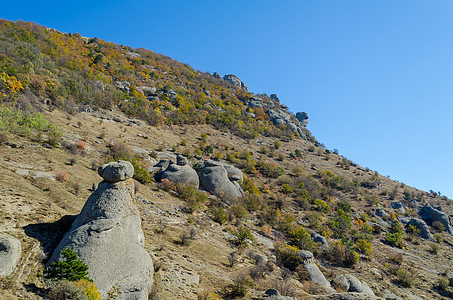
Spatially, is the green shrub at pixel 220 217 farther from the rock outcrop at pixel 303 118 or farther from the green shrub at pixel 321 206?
the rock outcrop at pixel 303 118

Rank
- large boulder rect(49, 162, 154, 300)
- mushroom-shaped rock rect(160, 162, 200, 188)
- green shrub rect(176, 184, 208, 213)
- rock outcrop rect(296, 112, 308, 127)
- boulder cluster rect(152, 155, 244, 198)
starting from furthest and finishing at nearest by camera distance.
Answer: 1. rock outcrop rect(296, 112, 308, 127)
2. boulder cluster rect(152, 155, 244, 198)
3. mushroom-shaped rock rect(160, 162, 200, 188)
4. green shrub rect(176, 184, 208, 213)
5. large boulder rect(49, 162, 154, 300)

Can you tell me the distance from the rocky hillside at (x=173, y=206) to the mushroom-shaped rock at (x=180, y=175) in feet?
0.42

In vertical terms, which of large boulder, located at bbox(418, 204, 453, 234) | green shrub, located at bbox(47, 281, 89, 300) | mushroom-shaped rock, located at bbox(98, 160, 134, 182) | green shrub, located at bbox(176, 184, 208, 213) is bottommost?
green shrub, located at bbox(47, 281, 89, 300)

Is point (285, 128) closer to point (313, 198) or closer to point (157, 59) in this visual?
point (313, 198)

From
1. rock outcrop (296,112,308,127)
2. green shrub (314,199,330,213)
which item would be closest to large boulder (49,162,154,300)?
green shrub (314,199,330,213)

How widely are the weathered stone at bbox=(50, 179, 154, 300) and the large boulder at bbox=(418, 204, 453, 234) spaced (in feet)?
121

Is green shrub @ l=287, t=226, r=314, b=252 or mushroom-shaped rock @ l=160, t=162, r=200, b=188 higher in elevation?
mushroom-shaped rock @ l=160, t=162, r=200, b=188

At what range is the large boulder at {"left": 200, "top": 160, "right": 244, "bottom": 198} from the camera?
2006 centimetres

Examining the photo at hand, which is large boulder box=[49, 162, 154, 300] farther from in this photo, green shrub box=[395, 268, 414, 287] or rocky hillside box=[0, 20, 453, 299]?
green shrub box=[395, 268, 414, 287]

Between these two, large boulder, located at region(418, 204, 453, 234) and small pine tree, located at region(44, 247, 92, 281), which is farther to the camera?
large boulder, located at region(418, 204, 453, 234)

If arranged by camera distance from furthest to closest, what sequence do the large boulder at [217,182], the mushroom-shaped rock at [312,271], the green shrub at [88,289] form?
the large boulder at [217,182], the mushroom-shaped rock at [312,271], the green shrub at [88,289]

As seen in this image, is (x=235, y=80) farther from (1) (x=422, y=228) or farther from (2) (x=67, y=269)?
(2) (x=67, y=269)

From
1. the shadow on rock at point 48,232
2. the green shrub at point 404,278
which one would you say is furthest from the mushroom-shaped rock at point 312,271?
the shadow on rock at point 48,232

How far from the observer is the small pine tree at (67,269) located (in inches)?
200
